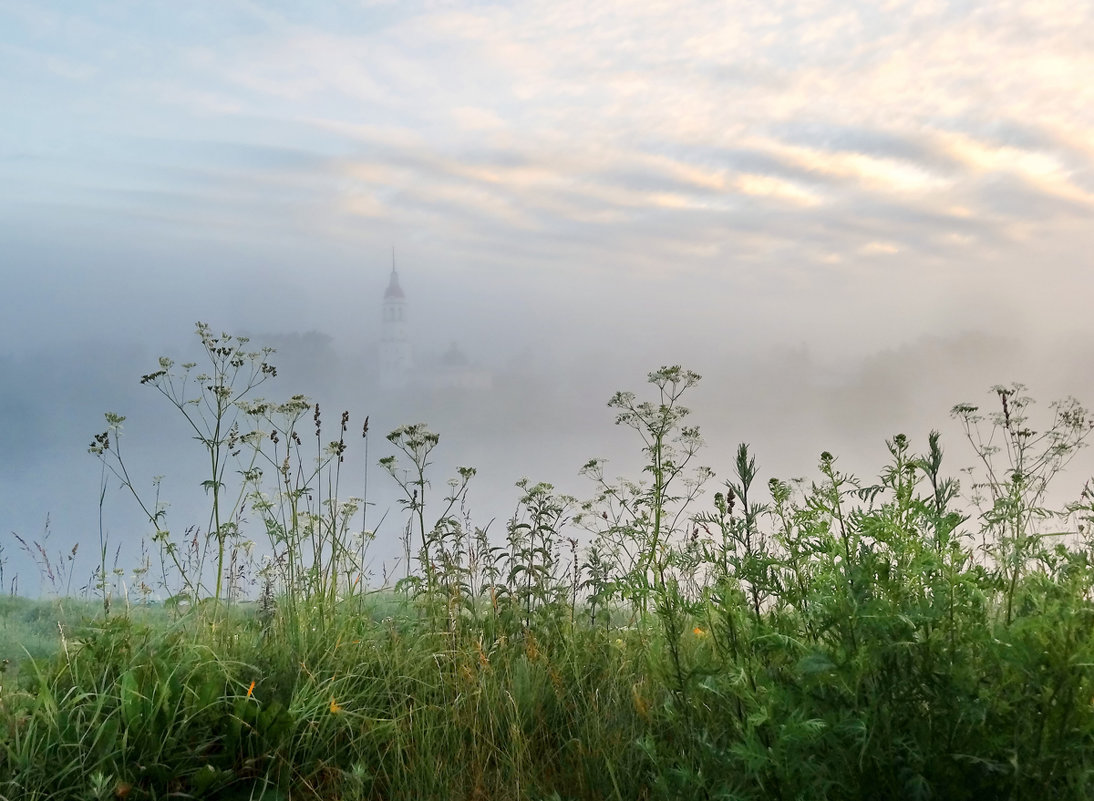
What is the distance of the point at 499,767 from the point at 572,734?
1.36 ft

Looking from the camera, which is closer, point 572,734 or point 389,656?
point 572,734

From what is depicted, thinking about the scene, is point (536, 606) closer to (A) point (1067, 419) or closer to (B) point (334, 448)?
(B) point (334, 448)

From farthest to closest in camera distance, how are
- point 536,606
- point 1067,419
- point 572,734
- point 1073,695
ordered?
point 1067,419 → point 536,606 → point 572,734 → point 1073,695

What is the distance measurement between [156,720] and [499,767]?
1.35 metres

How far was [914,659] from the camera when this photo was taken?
2.37 meters

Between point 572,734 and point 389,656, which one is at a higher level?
point 389,656

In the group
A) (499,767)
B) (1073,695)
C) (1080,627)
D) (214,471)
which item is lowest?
(499,767)

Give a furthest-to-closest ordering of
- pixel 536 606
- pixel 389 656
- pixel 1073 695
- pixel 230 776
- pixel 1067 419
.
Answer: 1. pixel 1067 419
2. pixel 536 606
3. pixel 389 656
4. pixel 230 776
5. pixel 1073 695

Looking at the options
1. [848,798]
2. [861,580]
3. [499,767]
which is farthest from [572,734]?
[861,580]

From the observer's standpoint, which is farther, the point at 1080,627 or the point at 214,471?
the point at 214,471

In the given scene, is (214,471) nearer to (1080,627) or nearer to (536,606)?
(536,606)

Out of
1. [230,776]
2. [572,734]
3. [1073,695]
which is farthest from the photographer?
[572,734]

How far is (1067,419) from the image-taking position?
535cm

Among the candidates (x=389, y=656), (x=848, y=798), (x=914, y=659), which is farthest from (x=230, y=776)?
(x=914, y=659)
